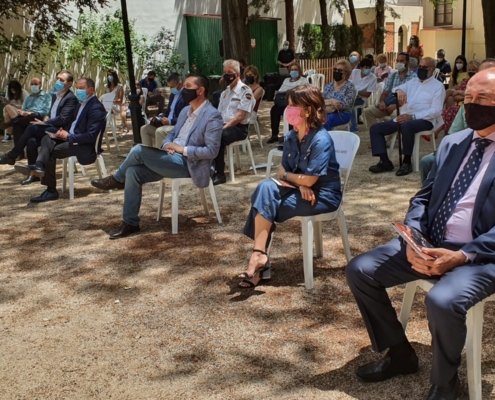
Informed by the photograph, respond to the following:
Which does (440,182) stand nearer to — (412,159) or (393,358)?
(393,358)

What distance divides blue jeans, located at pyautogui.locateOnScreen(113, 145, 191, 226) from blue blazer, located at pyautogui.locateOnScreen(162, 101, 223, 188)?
0.33 ft

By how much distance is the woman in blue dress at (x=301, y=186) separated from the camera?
4668 millimetres

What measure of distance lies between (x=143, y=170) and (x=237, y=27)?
8126mm

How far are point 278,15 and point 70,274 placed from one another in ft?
73.2

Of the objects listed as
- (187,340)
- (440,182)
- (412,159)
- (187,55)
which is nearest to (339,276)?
(187,340)

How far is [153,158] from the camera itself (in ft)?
20.6

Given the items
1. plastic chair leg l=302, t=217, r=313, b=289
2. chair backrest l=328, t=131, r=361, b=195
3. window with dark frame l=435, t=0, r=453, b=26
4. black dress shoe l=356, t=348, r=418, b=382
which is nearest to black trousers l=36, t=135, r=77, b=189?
chair backrest l=328, t=131, r=361, b=195

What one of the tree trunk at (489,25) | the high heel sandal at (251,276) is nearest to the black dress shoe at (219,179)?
the high heel sandal at (251,276)

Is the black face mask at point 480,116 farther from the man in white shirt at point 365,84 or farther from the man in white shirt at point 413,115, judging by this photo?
the man in white shirt at point 365,84

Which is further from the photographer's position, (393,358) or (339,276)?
(339,276)

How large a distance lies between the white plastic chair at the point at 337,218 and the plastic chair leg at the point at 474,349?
66.6 inches

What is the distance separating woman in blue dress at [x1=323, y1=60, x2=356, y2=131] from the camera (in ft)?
31.5

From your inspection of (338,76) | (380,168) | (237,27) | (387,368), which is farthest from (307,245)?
(237,27)

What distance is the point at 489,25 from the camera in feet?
40.4
